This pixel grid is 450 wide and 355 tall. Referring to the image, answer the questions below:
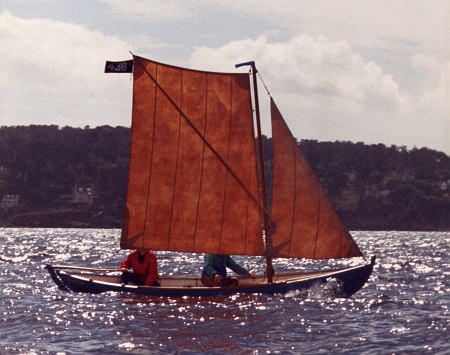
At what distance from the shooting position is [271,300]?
31.5 meters

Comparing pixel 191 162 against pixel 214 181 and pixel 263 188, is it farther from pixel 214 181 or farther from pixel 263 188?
pixel 263 188

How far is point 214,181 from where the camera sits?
3269 centimetres

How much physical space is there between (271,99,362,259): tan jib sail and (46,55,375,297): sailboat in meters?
0.04

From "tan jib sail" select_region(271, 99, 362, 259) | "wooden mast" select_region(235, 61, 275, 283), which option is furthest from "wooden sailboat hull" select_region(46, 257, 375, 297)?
"tan jib sail" select_region(271, 99, 362, 259)

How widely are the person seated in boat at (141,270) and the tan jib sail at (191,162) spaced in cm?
68

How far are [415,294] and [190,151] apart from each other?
37.8 feet

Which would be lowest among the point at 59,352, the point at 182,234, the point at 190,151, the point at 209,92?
the point at 59,352

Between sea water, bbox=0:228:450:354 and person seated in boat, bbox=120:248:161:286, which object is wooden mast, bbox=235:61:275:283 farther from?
person seated in boat, bbox=120:248:161:286

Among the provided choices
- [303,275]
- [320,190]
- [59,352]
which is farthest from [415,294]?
[59,352]

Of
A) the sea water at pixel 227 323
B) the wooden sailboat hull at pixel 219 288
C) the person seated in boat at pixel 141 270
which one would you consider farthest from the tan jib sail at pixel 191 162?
the sea water at pixel 227 323

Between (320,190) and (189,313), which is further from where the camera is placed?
(320,190)

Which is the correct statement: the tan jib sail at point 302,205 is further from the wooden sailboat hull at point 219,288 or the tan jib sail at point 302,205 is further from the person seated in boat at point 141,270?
the person seated in boat at point 141,270

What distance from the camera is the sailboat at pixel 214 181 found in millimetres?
32469

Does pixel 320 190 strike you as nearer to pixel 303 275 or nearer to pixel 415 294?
pixel 303 275
